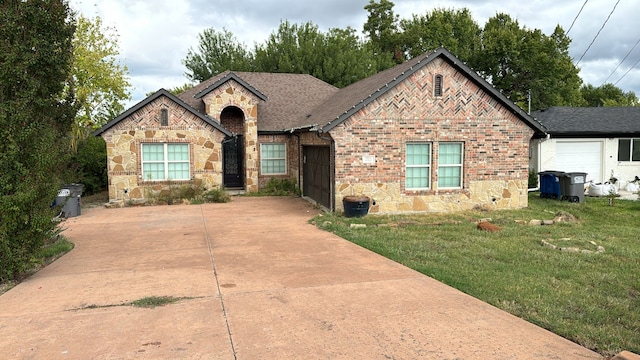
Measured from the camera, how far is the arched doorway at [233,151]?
857 inches

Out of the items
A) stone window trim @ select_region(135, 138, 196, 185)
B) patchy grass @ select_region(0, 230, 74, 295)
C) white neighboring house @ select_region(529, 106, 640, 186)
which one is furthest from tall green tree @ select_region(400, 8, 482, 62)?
patchy grass @ select_region(0, 230, 74, 295)

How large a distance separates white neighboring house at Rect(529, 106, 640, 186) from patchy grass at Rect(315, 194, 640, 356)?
696 centimetres

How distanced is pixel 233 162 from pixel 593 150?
17.2 metres

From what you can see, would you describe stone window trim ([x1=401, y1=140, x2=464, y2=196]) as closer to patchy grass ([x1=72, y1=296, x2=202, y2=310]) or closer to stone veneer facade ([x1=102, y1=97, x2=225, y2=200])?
stone veneer facade ([x1=102, y1=97, x2=225, y2=200])

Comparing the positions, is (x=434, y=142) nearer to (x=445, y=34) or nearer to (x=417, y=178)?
(x=417, y=178)

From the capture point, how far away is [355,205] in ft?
44.9

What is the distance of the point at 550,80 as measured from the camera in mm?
36594

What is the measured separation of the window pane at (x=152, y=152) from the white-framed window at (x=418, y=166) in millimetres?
9453

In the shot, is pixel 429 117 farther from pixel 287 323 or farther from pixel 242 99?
pixel 287 323

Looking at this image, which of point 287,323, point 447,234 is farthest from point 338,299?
point 447,234

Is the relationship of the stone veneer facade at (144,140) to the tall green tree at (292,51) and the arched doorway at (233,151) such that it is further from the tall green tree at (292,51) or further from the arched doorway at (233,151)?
the tall green tree at (292,51)

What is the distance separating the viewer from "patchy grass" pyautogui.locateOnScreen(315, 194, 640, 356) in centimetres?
583

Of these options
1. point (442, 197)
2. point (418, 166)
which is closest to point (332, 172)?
point (418, 166)

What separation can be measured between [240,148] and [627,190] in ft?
58.0
